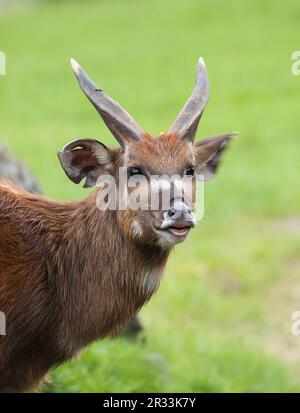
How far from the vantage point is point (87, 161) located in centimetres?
546

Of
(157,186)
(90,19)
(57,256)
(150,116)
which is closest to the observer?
(157,186)

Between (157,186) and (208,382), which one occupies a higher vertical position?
(157,186)

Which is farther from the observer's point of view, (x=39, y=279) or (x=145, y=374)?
(x=145, y=374)

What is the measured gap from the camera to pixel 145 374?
7.58m

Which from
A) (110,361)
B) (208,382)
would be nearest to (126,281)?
(110,361)

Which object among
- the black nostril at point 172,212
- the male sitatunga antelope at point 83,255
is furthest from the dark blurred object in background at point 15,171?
the black nostril at point 172,212

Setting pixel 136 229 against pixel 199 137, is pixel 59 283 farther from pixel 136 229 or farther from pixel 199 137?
pixel 199 137

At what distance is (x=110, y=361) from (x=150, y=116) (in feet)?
40.0

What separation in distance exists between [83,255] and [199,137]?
11.9m

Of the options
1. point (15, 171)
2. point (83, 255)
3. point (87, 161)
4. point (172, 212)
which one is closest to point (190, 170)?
point (172, 212)

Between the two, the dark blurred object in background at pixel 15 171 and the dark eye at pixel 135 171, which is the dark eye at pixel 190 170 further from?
the dark blurred object in background at pixel 15 171

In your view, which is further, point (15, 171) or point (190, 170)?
point (15, 171)
